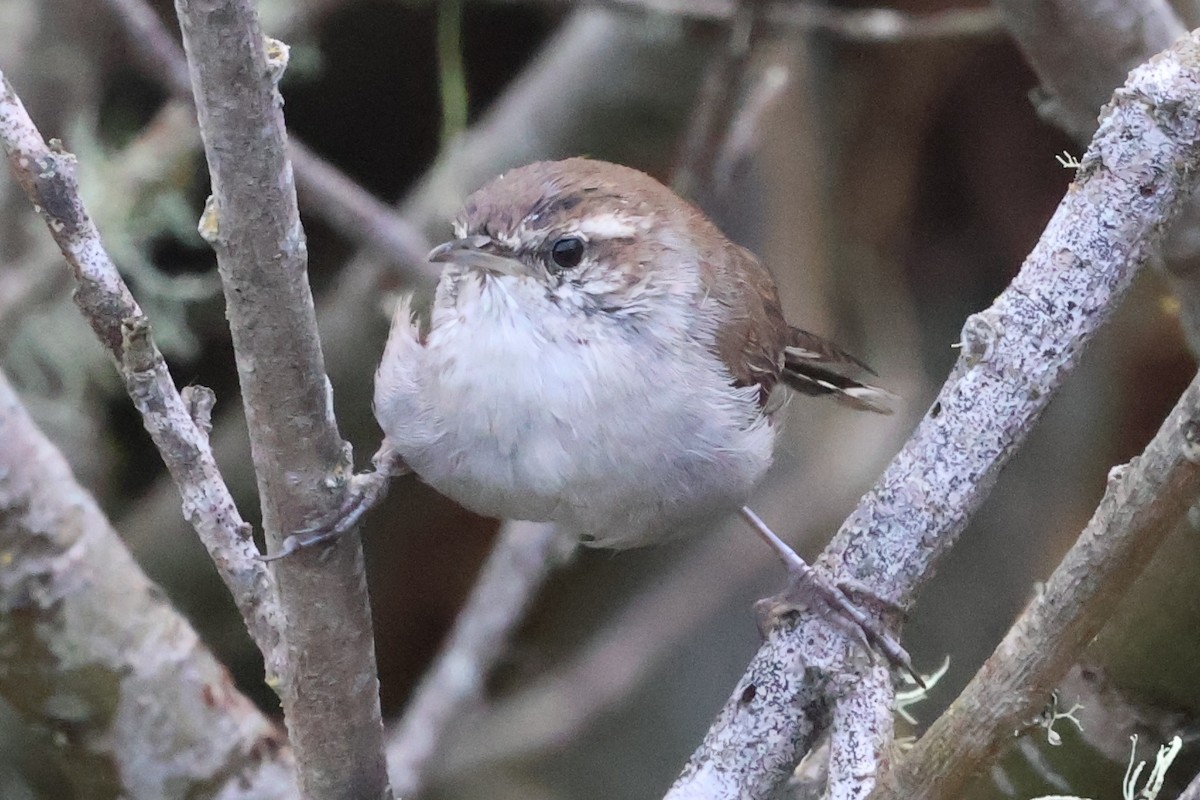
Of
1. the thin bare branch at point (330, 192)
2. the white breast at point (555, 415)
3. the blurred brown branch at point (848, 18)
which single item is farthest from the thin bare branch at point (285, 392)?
the blurred brown branch at point (848, 18)

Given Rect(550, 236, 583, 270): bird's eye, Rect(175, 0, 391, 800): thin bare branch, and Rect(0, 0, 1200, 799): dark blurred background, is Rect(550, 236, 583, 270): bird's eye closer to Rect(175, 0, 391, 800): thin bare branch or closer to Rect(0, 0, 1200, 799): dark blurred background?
Rect(175, 0, 391, 800): thin bare branch

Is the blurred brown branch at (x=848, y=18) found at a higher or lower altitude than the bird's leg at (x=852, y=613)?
higher

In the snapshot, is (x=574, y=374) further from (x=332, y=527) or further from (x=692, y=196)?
(x=692, y=196)

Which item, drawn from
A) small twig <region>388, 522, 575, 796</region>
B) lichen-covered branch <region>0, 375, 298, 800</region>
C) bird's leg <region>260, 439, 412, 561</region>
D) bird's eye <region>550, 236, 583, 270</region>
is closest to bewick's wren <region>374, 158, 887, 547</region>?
bird's eye <region>550, 236, 583, 270</region>

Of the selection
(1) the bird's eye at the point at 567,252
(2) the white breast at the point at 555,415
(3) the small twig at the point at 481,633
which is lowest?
(3) the small twig at the point at 481,633

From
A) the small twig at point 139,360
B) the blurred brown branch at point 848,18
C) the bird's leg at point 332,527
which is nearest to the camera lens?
the small twig at point 139,360

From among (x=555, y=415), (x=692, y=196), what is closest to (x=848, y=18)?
(x=692, y=196)

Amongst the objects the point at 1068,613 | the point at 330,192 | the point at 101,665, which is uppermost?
the point at 1068,613

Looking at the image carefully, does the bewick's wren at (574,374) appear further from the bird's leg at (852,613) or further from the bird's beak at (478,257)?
the bird's leg at (852,613)
